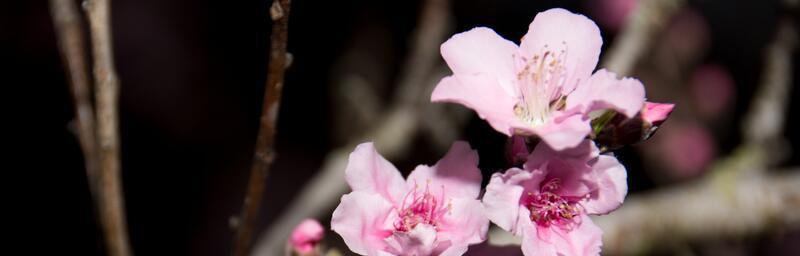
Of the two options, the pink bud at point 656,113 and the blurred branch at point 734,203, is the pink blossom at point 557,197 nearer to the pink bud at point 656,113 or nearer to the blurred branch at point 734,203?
the pink bud at point 656,113

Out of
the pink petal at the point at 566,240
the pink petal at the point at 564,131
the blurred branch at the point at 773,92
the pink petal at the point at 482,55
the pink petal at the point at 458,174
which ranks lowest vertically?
the blurred branch at the point at 773,92

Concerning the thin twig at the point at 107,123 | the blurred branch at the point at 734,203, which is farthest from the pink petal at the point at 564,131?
the blurred branch at the point at 734,203

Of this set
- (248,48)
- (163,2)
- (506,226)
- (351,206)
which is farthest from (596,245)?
(163,2)

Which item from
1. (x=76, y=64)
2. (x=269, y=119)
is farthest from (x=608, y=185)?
(x=76, y=64)

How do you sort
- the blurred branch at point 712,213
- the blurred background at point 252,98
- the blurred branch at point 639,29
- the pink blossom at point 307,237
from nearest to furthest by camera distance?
the pink blossom at point 307,237 < the blurred branch at point 639,29 < the blurred branch at point 712,213 < the blurred background at point 252,98

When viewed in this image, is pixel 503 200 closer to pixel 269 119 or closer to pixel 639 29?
pixel 269 119

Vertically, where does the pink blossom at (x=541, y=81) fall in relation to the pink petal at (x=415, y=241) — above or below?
above

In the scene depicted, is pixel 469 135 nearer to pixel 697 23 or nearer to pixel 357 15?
pixel 357 15
